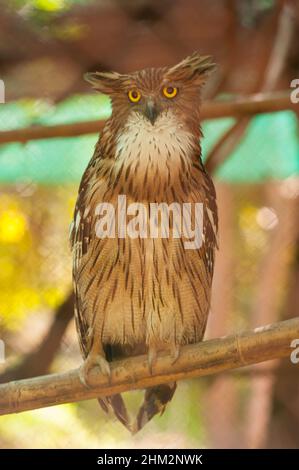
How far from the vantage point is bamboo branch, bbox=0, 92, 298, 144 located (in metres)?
1.73

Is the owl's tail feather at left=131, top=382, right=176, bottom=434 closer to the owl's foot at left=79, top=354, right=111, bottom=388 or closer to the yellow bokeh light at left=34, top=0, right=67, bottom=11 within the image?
the owl's foot at left=79, top=354, right=111, bottom=388

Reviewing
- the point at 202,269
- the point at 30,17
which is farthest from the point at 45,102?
the point at 202,269

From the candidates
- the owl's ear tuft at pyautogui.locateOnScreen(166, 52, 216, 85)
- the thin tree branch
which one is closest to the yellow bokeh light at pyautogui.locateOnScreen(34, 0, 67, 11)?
the owl's ear tuft at pyautogui.locateOnScreen(166, 52, 216, 85)

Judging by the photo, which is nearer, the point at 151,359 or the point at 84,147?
the point at 151,359

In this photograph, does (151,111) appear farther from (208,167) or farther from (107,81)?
(208,167)

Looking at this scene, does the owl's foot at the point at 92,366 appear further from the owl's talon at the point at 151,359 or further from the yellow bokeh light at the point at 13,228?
the yellow bokeh light at the point at 13,228

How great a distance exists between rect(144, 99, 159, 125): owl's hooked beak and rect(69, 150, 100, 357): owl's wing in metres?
0.17

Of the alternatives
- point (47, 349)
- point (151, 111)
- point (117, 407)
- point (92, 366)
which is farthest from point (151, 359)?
point (151, 111)

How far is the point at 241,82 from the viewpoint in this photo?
81.9 inches

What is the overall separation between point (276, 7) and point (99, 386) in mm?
1216

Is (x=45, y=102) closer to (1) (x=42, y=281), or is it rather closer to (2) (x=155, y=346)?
(1) (x=42, y=281)

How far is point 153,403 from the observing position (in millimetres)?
1691

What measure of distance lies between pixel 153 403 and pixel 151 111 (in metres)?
0.66

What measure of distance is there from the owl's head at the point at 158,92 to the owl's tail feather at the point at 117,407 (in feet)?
2.01
